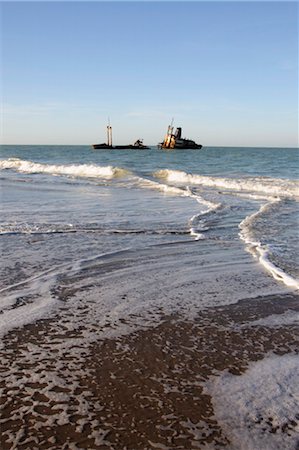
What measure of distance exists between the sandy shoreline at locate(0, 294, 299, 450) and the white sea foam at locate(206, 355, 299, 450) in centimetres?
4

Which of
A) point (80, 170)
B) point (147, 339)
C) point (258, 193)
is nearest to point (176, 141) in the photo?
point (80, 170)

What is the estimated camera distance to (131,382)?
305cm

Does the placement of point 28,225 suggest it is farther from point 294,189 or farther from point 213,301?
point 294,189

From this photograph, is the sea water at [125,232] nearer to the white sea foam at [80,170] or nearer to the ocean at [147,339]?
the ocean at [147,339]

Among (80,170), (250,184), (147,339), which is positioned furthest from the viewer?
(80,170)

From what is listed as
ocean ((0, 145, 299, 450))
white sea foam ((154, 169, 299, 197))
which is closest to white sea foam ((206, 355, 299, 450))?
ocean ((0, 145, 299, 450))

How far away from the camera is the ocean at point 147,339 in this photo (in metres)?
2.58

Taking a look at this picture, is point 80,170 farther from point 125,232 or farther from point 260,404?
point 260,404

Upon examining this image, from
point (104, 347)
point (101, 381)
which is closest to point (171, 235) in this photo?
point (104, 347)

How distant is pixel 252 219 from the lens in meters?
10.9

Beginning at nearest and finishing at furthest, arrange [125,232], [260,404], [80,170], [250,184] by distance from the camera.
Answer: [260,404], [125,232], [250,184], [80,170]

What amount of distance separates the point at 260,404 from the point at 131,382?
0.86 metres

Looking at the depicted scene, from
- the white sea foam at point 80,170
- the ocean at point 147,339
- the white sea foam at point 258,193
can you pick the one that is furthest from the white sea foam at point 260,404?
the white sea foam at point 80,170

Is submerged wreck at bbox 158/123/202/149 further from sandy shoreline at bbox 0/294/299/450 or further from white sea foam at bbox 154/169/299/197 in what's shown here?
sandy shoreline at bbox 0/294/299/450
